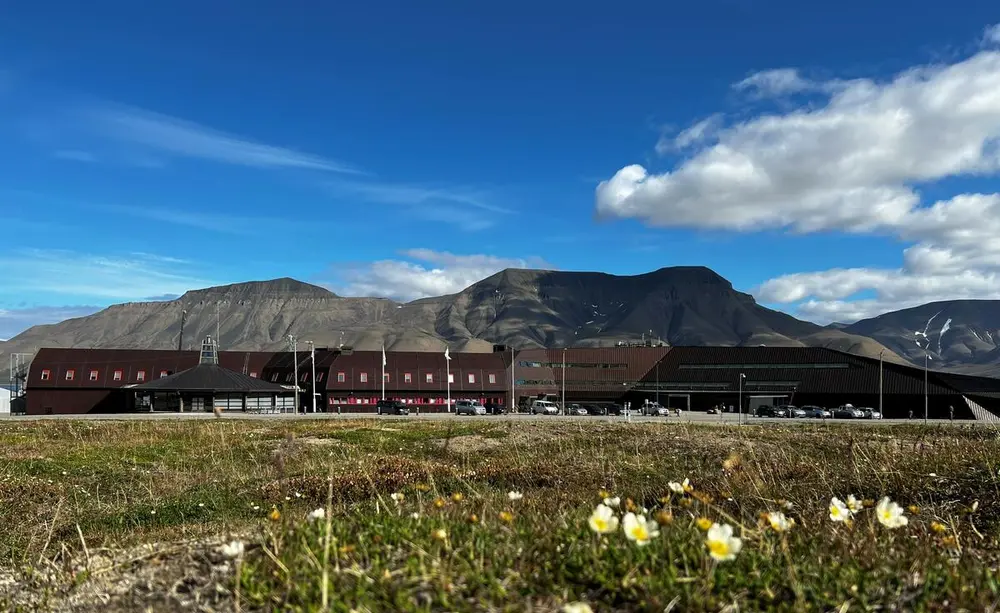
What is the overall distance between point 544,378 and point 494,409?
16.9 metres

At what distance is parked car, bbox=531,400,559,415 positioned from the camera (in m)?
83.4

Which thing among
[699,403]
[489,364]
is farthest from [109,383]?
[699,403]

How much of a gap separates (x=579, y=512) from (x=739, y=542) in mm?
2715

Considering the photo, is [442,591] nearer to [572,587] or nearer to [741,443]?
[572,587]

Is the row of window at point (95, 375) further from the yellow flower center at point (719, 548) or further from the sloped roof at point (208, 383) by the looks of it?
the yellow flower center at point (719, 548)

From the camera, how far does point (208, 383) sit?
74.8 meters

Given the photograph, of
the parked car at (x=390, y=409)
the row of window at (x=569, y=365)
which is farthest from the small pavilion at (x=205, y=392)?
the row of window at (x=569, y=365)

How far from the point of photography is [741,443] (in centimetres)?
1917

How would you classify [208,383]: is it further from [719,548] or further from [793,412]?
[719,548]

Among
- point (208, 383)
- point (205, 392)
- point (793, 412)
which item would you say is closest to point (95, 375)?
point (205, 392)

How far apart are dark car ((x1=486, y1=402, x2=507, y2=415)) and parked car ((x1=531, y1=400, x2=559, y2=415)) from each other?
378cm

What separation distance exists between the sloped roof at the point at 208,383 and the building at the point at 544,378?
9.31 feet

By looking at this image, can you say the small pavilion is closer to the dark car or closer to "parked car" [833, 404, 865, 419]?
the dark car

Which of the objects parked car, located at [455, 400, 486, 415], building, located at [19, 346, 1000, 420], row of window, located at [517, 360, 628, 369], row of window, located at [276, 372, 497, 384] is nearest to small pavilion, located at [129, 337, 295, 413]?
building, located at [19, 346, 1000, 420]
